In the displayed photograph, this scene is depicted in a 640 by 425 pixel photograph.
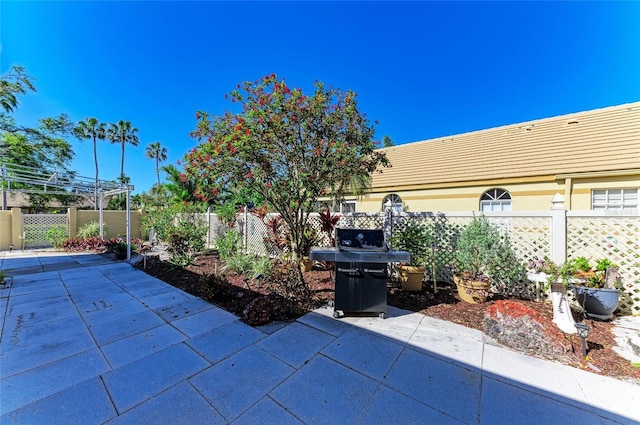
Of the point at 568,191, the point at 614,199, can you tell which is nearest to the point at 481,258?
the point at 568,191

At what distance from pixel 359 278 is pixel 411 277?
1908mm

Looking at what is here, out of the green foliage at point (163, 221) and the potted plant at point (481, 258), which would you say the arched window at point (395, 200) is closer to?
the potted plant at point (481, 258)

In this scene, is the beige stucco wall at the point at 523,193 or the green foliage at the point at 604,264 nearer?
the green foliage at the point at 604,264

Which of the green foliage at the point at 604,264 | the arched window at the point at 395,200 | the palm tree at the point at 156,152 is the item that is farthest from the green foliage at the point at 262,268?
the palm tree at the point at 156,152

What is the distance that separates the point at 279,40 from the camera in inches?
297

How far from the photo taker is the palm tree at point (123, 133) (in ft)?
80.1

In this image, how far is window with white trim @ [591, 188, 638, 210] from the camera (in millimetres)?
6707

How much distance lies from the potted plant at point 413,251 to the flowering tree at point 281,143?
1.82 m

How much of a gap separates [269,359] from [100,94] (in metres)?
16.9

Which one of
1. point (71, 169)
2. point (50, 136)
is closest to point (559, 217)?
point (50, 136)

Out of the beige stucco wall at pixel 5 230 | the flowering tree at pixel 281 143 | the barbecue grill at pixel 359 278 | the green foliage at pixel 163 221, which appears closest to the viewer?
the barbecue grill at pixel 359 278

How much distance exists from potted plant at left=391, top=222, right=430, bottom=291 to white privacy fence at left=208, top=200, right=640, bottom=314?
21cm

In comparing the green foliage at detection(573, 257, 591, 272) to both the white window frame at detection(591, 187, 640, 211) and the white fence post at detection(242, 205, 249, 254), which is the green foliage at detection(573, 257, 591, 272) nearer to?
the white window frame at detection(591, 187, 640, 211)

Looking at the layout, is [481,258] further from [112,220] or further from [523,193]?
[112,220]
